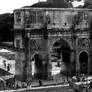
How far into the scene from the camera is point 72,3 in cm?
6675

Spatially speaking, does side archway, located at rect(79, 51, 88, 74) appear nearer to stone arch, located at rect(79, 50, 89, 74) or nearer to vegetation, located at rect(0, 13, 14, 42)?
stone arch, located at rect(79, 50, 89, 74)

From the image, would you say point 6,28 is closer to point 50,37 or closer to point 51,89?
point 50,37

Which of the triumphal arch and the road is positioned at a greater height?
the triumphal arch

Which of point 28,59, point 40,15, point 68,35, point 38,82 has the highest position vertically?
point 40,15

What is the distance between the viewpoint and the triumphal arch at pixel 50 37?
119 ft

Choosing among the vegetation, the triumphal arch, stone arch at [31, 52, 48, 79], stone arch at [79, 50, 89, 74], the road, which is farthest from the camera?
the vegetation

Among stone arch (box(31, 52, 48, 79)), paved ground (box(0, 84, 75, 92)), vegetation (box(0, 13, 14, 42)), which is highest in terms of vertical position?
vegetation (box(0, 13, 14, 42))

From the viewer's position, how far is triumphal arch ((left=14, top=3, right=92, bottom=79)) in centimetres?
3628

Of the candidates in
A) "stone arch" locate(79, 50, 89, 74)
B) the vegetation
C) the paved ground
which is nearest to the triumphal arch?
"stone arch" locate(79, 50, 89, 74)

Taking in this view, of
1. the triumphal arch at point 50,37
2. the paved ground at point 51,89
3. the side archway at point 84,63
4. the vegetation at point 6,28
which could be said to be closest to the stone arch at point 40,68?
the triumphal arch at point 50,37

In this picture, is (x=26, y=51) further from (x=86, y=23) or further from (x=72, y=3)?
(x=72, y=3)

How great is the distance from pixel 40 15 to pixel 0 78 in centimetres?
950

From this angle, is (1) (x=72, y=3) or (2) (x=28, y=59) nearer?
(2) (x=28, y=59)

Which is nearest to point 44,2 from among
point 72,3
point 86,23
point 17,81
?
point 72,3
